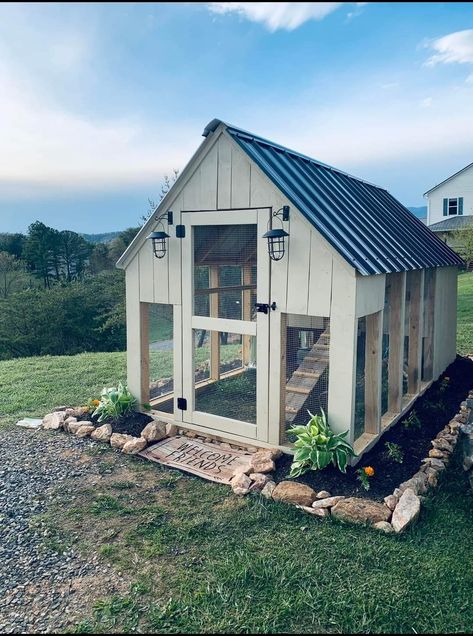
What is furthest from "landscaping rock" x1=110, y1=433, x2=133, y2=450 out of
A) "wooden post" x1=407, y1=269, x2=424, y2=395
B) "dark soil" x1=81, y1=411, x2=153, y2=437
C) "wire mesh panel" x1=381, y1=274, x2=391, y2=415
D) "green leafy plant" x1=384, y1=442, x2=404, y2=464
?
"wooden post" x1=407, y1=269, x2=424, y2=395

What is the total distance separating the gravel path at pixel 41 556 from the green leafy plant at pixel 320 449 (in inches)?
72.4

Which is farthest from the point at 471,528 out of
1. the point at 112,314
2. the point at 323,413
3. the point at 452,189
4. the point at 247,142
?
the point at 452,189

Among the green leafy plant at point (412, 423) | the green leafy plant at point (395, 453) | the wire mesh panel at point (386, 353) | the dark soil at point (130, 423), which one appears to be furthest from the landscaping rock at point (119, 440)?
the green leafy plant at point (412, 423)

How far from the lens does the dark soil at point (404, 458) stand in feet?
12.8

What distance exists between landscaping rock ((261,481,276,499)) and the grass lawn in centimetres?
10

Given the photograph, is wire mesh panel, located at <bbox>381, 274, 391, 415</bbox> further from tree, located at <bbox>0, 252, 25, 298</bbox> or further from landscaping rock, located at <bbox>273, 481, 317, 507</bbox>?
tree, located at <bbox>0, 252, 25, 298</bbox>

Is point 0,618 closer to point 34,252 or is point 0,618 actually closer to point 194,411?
point 194,411

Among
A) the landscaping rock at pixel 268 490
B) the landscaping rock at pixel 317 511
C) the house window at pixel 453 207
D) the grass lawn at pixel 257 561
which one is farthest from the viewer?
the house window at pixel 453 207

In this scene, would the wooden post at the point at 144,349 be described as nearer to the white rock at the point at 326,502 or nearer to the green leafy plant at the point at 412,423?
the white rock at the point at 326,502

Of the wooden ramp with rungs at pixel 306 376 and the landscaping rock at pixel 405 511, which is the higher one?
the wooden ramp with rungs at pixel 306 376

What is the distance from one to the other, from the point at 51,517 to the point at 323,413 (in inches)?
96.6

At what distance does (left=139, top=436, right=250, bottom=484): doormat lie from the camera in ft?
14.2

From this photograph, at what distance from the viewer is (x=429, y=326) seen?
6871 mm

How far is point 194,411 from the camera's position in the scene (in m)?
5.18
